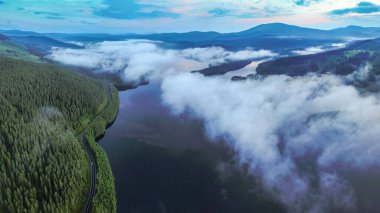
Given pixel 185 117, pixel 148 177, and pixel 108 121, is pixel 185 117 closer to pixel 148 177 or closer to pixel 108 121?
pixel 108 121

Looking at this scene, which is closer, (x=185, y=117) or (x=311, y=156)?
(x=311, y=156)

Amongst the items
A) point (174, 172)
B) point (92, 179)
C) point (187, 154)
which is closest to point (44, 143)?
point (92, 179)

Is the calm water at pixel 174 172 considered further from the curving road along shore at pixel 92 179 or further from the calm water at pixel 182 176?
the curving road along shore at pixel 92 179

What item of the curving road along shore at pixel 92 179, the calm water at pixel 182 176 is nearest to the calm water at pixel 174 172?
the calm water at pixel 182 176

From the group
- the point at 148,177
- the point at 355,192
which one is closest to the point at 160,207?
the point at 148,177

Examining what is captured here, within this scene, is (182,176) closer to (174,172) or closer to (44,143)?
(174,172)

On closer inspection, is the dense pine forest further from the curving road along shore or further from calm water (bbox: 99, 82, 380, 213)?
calm water (bbox: 99, 82, 380, 213)
